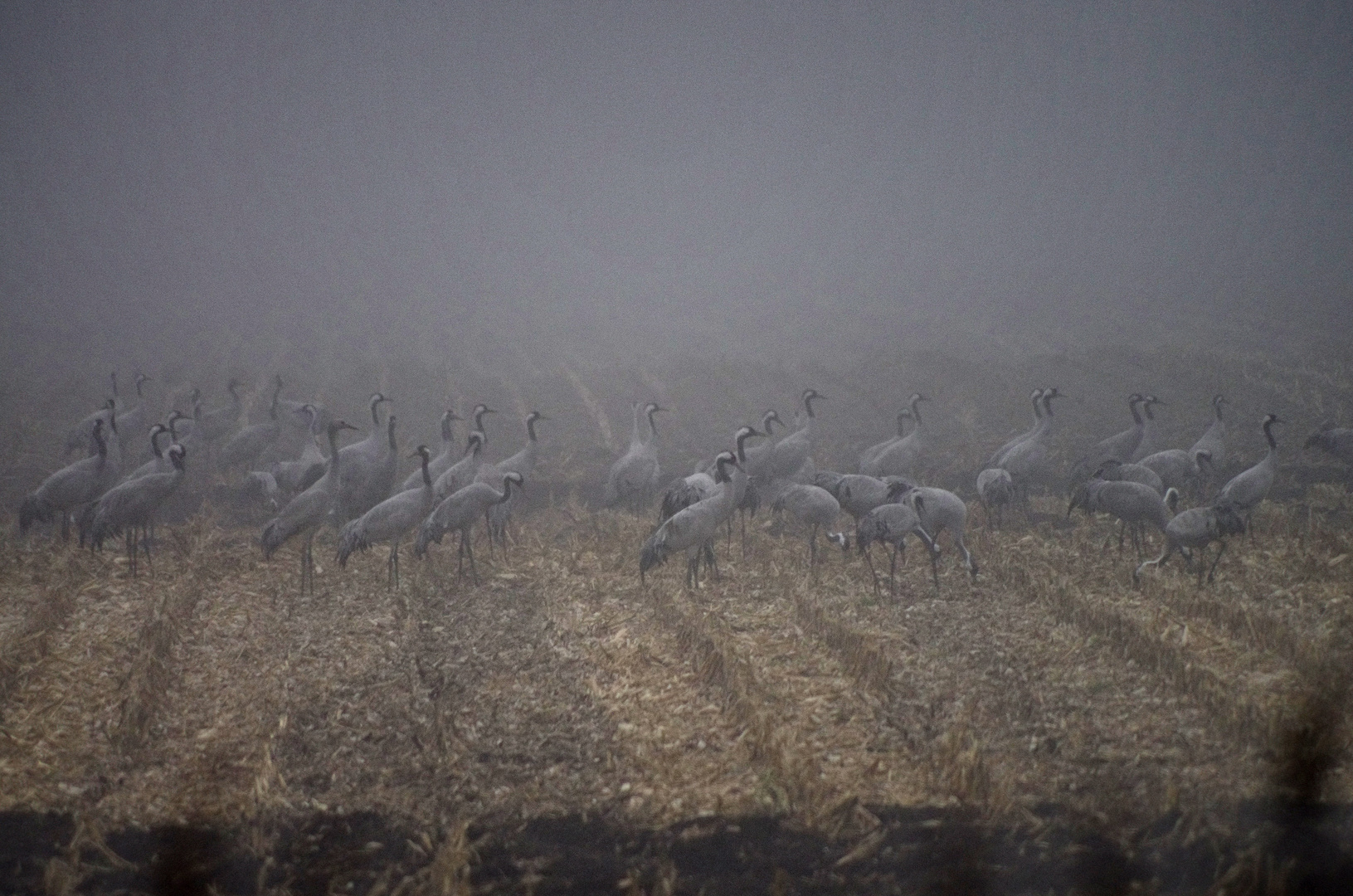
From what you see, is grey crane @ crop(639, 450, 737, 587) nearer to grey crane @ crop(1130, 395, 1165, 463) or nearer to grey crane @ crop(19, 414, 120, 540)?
grey crane @ crop(1130, 395, 1165, 463)

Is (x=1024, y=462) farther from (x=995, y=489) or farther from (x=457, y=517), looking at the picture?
(x=457, y=517)

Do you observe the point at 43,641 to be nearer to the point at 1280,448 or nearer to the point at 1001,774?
the point at 1001,774

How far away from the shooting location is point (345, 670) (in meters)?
6.62

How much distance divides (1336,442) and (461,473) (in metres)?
14.1

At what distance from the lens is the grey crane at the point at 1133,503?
344 inches

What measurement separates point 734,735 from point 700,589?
10.8 feet

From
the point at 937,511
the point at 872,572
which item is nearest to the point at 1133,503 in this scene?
the point at 937,511

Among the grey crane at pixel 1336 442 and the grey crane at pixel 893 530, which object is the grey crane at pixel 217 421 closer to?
the grey crane at pixel 893 530

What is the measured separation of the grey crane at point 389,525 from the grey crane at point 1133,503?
9.05 metres

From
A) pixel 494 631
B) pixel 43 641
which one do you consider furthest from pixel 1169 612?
pixel 43 641

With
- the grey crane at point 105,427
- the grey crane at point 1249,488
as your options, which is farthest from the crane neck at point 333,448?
the grey crane at point 1249,488

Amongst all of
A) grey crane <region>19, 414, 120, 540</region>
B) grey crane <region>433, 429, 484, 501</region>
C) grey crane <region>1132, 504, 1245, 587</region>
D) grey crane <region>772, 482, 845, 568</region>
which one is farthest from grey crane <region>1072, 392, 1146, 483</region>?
grey crane <region>19, 414, 120, 540</region>

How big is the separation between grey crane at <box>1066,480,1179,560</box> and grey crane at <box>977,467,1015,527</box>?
0.95 metres

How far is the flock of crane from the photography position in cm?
875
